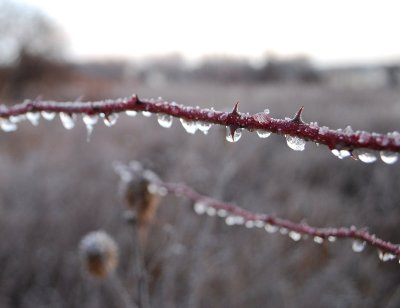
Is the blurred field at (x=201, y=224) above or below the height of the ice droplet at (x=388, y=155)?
below

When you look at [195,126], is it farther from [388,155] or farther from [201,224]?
[201,224]

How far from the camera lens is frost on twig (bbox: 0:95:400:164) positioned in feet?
0.91

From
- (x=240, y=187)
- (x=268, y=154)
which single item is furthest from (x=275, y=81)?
(x=240, y=187)

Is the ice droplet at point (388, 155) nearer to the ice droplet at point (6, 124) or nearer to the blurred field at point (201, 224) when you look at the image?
the ice droplet at point (6, 124)

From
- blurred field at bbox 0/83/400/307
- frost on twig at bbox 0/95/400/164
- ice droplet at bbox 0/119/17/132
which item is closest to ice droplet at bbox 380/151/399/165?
frost on twig at bbox 0/95/400/164

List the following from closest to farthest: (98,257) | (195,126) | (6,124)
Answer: (195,126)
(6,124)
(98,257)

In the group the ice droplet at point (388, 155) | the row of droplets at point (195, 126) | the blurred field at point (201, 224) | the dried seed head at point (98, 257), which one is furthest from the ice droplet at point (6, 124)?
the dried seed head at point (98, 257)

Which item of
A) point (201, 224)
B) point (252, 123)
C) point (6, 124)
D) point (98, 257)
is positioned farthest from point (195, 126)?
point (201, 224)

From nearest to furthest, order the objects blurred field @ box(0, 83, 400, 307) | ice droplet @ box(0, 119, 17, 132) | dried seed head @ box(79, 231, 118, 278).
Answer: ice droplet @ box(0, 119, 17, 132) < dried seed head @ box(79, 231, 118, 278) < blurred field @ box(0, 83, 400, 307)

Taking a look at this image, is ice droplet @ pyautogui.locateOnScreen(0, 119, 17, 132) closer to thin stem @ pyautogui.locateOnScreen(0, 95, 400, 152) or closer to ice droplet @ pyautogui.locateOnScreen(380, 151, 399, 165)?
thin stem @ pyautogui.locateOnScreen(0, 95, 400, 152)

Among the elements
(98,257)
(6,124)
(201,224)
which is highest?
(6,124)

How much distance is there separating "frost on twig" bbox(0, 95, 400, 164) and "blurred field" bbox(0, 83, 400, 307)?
0.73 m

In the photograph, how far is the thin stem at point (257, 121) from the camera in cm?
27

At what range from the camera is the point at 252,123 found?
0.33 metres
